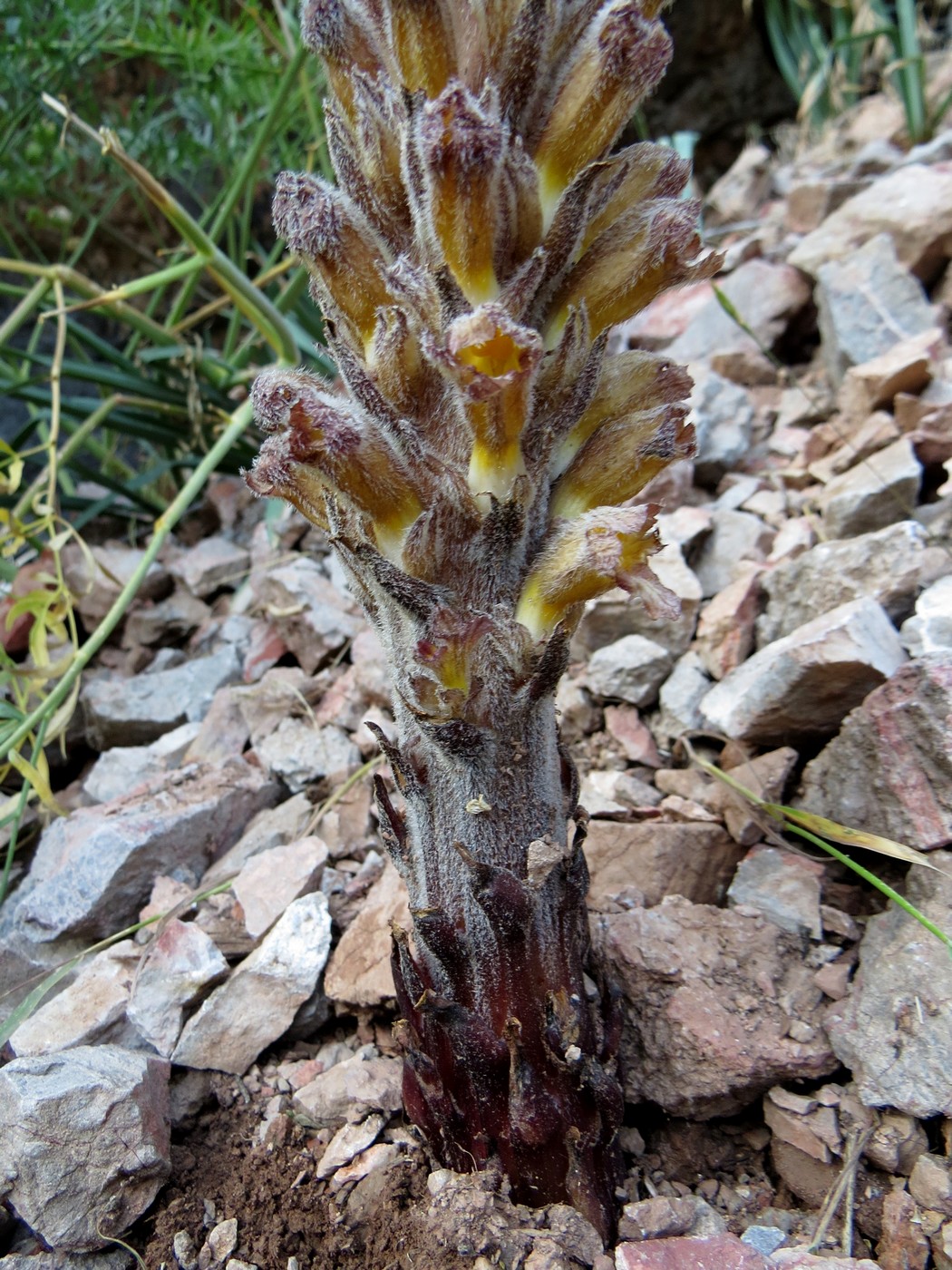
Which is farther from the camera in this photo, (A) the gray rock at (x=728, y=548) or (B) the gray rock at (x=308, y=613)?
(B) the gray rock at (x=308, y=613)

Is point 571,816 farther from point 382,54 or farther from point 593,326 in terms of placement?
point 382,54

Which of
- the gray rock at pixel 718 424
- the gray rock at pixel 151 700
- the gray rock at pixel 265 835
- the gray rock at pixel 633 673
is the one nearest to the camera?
the gray rock at pixel 265 835

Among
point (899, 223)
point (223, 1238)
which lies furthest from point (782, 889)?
point (899, 223)

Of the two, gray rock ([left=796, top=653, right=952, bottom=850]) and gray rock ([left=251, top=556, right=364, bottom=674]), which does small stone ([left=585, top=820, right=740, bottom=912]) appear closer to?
gray rock ([left=796, top=653, right=952, bottom=850])

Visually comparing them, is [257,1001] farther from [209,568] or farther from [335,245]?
[209,568]

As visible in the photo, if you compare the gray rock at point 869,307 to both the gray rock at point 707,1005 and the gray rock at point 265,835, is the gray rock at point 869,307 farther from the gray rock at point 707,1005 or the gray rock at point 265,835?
the gray rock at point 265,835

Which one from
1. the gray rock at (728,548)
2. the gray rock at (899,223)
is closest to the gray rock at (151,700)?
the gray rock at (728,548)

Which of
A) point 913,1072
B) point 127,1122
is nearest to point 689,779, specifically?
point 913,1072
